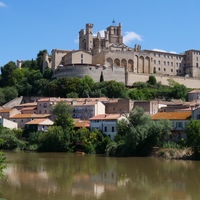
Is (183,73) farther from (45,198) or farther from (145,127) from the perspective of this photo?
(45,198)

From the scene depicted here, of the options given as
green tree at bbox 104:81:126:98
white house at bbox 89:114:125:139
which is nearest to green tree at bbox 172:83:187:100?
green tree at bbox 104:81:126:98

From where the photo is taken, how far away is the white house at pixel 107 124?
4736 centimetres

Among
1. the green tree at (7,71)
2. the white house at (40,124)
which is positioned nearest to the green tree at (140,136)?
the white house at (40,124)

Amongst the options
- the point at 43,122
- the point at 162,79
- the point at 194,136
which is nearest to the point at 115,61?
the point at 162,79

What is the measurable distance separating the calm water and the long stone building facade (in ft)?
147

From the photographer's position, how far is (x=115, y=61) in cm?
9031

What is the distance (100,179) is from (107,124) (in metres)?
20.7

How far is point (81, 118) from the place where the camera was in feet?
195

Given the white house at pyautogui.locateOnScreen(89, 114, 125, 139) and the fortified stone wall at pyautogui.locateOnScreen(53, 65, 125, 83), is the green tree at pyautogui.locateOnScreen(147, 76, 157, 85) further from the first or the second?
the white house at pyautogui.locateOnScreen(89, 114, 125, 139)

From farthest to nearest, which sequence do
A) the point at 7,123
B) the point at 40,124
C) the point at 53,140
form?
the point at 7,123 → the point at 40,124 → the point at 53,140

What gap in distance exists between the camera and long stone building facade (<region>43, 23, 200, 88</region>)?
83125mm

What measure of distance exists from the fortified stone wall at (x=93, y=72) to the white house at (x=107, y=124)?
31.7m

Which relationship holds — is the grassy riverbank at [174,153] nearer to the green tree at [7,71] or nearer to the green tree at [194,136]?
the green tree at [194,136]

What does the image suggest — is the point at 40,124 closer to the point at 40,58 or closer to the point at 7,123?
the point at 7,123
